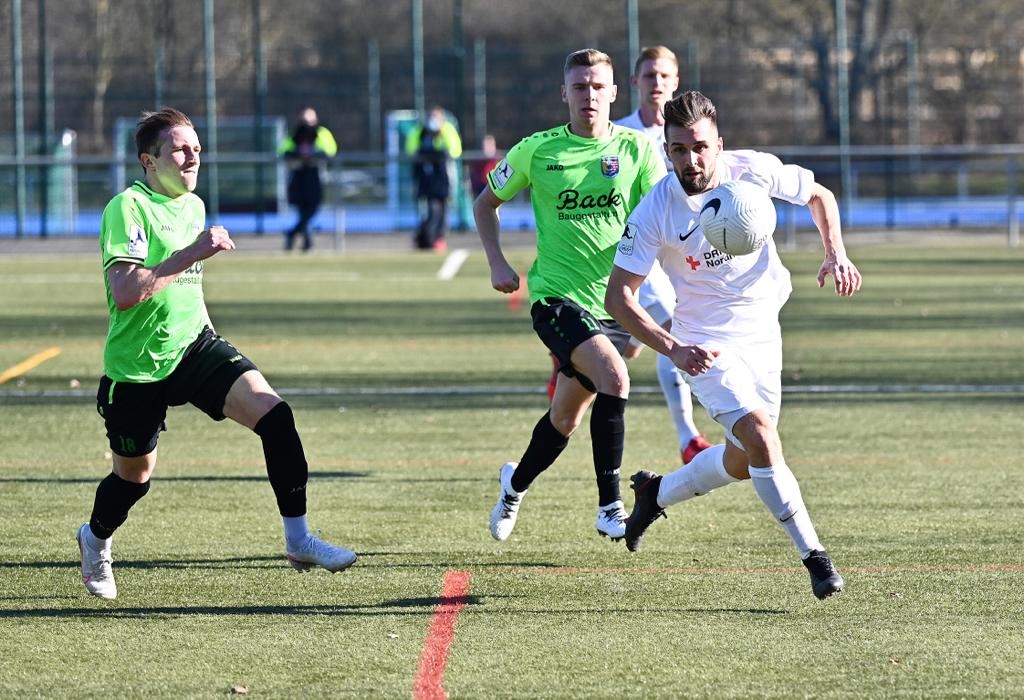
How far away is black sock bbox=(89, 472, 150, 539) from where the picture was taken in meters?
6.16

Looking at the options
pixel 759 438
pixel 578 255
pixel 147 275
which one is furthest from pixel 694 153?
pixel 147 275

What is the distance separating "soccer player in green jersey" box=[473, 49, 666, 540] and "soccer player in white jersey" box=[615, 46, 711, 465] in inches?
53.6

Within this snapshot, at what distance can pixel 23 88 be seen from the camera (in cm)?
3488

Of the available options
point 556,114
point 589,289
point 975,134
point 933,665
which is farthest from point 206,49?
point 933,665

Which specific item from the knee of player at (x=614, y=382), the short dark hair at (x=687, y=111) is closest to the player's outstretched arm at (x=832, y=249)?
the short dark hair at (x=687, y=111)

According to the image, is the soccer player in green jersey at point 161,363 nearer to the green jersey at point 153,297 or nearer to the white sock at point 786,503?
the green jersey at point 153,297

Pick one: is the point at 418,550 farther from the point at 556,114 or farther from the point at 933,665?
the point at 556,114

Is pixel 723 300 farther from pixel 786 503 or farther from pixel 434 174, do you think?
pixel 434 174

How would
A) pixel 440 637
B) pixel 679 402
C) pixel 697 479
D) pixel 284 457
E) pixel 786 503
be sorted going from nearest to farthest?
1. pixel 440 637
2. pixel 786 503
3. pixel 284 457
4. pixel 697 479
5. pixel 679 402

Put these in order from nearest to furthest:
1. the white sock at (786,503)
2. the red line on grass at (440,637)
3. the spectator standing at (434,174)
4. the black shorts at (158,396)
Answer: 1. the red line on grass at (440,637)
2. the white sock at (786,503)
3. the black shorts at (158,396)
4. the spectator standing at (434,174)

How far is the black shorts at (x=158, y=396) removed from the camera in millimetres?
5992

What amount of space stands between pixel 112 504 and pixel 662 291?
348 centimetres

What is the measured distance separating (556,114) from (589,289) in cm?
2999

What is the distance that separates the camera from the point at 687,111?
578cm
